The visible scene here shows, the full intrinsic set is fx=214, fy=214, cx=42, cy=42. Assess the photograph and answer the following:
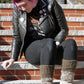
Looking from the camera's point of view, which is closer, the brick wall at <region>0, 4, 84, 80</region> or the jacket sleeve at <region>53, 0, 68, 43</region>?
the jacket sleeve at <region>53, 0, 68, 43</region>

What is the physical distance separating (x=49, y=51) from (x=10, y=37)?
907 mm

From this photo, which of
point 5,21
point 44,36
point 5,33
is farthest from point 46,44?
point 5,21

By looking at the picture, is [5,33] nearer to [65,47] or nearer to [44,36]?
[44,36]

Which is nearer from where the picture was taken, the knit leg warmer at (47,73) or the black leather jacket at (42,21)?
the knit leg warmer at (47,73)

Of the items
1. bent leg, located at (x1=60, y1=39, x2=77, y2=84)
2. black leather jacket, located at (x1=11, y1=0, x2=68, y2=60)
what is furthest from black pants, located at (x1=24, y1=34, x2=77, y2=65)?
black leather jacket, located at (x1=11, y1=0, x2=68, y2=60)

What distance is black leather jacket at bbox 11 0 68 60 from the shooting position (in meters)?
1.96

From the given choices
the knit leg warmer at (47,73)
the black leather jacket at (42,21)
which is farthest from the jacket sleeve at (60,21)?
the knit leg warmer at (47,73)

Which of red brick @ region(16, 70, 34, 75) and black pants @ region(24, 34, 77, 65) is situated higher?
black pants @ region(24, 34, 77, 65)

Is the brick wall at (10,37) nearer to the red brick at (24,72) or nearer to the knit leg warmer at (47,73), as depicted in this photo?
the red brick at (24,72)

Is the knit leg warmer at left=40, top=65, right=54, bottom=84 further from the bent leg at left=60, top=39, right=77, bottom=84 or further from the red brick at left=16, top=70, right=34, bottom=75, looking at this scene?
the red brick at left=16, top=70, right=34, bottom=75

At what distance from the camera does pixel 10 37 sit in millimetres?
2529

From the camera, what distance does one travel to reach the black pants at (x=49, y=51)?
175 cm

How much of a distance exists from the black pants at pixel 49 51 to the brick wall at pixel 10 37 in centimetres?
26

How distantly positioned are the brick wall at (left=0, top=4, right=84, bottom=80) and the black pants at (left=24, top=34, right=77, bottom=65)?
26 cm
